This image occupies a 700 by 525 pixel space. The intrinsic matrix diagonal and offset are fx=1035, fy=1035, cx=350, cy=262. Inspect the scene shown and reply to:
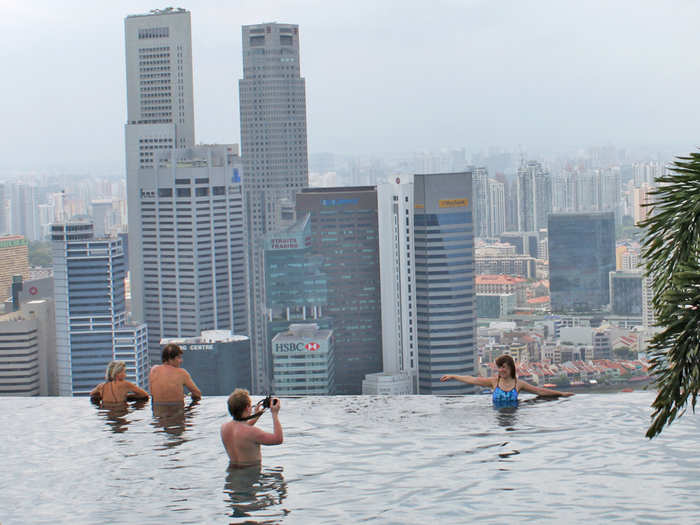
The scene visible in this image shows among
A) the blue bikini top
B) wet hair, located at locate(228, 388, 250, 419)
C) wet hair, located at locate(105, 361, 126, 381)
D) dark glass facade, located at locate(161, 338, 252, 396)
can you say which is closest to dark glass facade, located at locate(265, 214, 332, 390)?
dark glass facade, located at locate(161, 338, 252, 396)

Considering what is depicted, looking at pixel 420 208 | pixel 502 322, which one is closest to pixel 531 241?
pixel 502 322

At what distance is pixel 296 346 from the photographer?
75125 mm

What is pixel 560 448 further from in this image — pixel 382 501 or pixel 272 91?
pixel 272 91

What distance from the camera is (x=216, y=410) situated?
10.2m

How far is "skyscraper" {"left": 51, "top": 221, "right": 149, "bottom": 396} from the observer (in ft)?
261

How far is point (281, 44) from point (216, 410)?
361 ft

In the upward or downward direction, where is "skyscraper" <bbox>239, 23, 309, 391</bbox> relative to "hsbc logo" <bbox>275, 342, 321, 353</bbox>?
upward

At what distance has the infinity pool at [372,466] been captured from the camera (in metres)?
6.63

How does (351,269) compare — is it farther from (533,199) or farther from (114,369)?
(114,369)

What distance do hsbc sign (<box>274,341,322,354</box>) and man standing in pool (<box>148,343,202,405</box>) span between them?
205 feet

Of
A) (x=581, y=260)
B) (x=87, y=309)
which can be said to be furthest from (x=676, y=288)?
(x=581, y=260)

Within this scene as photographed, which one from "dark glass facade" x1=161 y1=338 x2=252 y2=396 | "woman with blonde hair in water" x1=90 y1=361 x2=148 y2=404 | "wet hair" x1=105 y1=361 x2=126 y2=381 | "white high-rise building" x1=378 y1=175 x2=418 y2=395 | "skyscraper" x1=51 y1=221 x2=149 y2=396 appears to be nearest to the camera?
"wet hair" x1=105 y1=361 x2=126 y2=381

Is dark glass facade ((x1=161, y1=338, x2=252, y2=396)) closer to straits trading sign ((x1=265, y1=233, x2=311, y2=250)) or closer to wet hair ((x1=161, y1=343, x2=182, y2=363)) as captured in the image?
straits trading sign ((x1=265, y1=233, x2=311, y2=250))

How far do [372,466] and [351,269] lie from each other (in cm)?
7634
